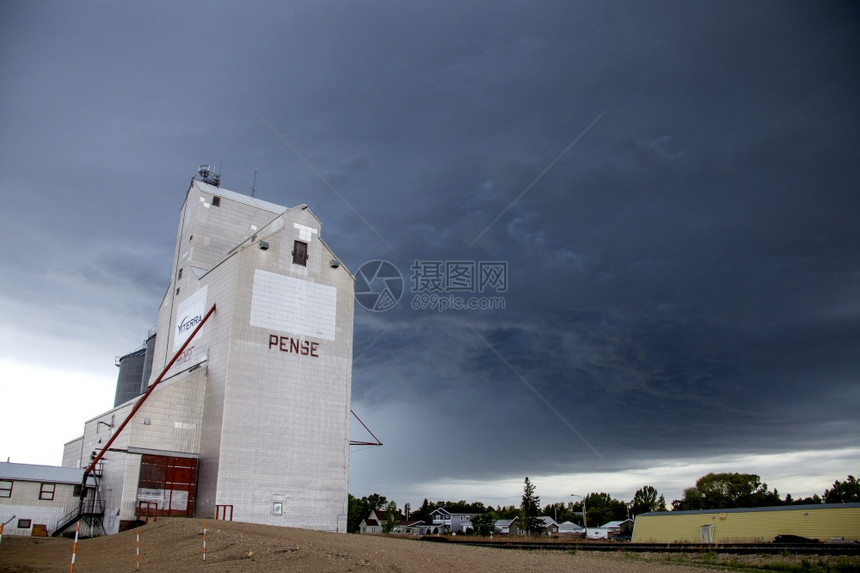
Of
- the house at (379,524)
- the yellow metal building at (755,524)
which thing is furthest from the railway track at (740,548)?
the house at (379,524)

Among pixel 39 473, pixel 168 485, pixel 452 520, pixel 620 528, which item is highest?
pixel 39 473

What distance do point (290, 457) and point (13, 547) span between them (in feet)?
50.7

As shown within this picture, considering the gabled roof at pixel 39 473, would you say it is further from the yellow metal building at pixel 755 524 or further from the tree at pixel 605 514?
the tree at pixel 605 514

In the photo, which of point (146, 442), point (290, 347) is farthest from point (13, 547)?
point (290, 347)

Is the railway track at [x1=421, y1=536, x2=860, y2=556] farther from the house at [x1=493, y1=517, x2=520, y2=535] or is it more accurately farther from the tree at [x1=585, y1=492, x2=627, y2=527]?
the tree at [x1=585, y1=492, x2=627, y2=527]

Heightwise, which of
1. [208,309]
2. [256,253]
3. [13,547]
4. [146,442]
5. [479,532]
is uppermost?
[256,253]

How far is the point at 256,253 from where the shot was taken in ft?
139

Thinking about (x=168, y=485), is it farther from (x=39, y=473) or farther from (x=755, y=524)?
(x=755, y=524)

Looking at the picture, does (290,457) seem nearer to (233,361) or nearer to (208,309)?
(233,361)

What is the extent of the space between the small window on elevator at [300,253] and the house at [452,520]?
3078 inches

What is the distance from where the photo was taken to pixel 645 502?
13862 cm

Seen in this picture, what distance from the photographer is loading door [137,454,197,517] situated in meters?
36.6

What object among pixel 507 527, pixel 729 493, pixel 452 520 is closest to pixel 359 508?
pixel 452 520

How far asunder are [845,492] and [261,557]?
10544 cm
